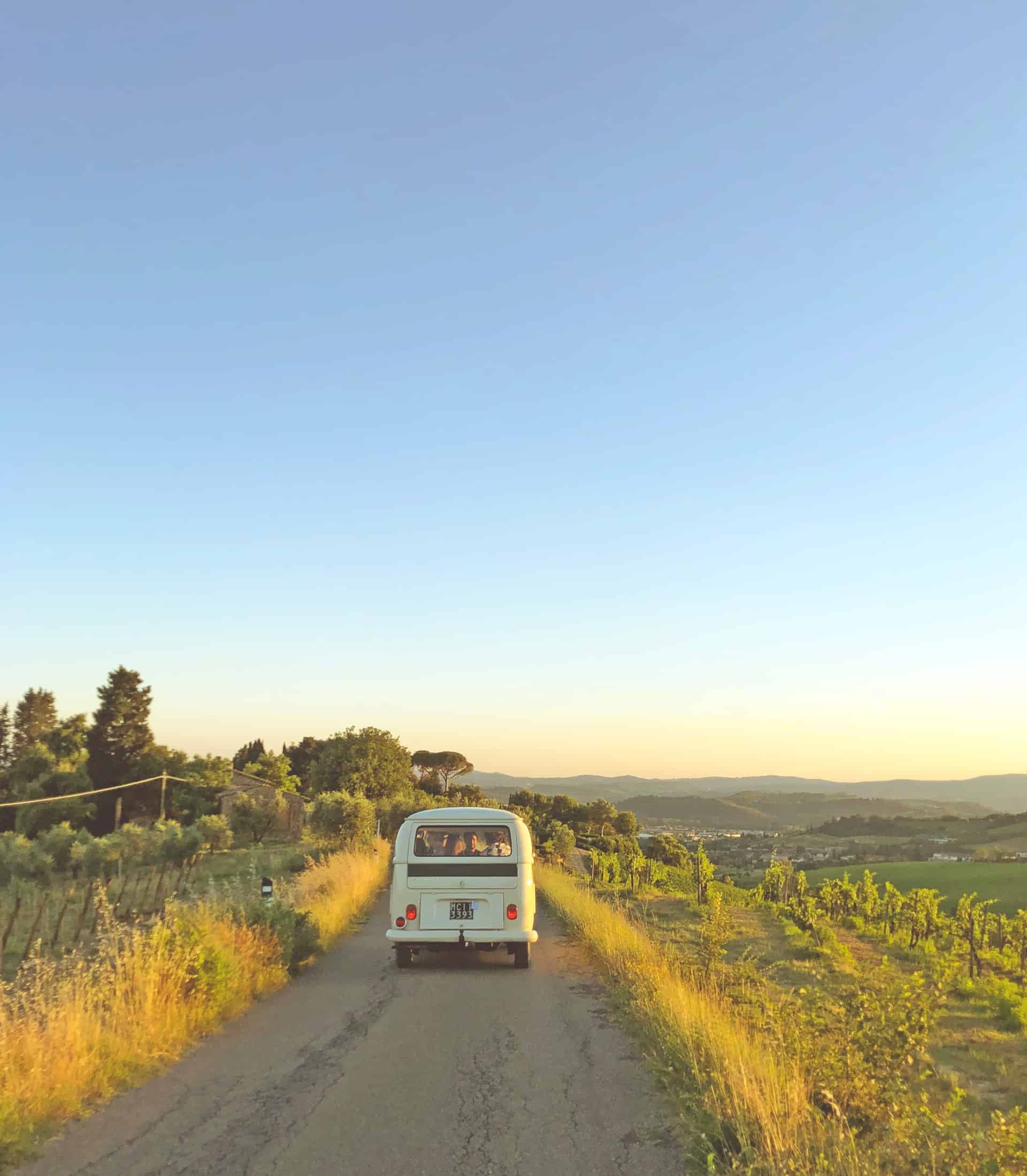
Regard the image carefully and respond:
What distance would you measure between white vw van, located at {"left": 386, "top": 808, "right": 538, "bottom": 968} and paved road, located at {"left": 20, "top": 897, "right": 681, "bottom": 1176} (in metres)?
1.79

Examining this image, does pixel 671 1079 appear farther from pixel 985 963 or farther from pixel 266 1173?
pixel 985 963

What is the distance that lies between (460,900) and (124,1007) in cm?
530

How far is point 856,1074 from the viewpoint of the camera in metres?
6.32

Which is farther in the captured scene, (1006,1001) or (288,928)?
(1006,1001)

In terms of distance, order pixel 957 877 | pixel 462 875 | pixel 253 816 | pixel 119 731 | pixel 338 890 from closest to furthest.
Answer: pixel 462 875 < pixel 338 890 < pixel 957 877 < pixel 253 816 < pixel 119 731

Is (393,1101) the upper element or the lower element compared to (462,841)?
lower

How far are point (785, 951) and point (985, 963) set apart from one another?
619 centimetres

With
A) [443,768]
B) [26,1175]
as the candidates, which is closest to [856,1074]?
[26,1175]

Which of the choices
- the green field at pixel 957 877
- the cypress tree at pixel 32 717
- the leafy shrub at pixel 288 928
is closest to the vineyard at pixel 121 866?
the leafy shrub at pixel 288 928

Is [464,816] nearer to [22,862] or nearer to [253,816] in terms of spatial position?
[22,862]

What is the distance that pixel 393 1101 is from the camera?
6.50m

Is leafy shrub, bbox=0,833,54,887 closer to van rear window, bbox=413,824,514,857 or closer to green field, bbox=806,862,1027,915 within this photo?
van rear window, bbox=413,824,514,857

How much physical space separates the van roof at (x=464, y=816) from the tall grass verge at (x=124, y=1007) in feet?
7.92

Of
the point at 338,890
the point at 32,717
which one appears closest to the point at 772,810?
the point at 32,717
